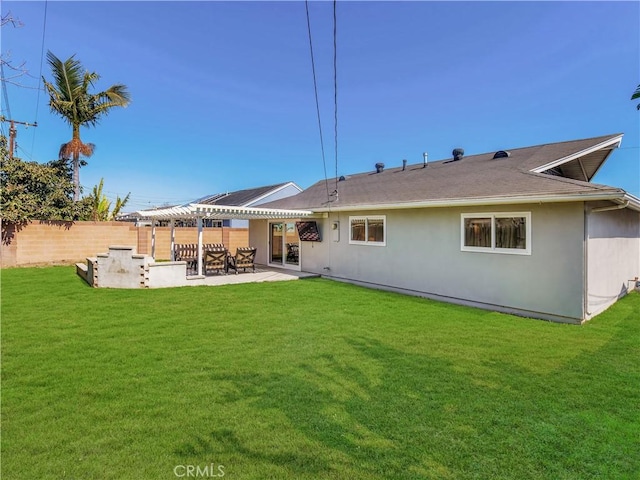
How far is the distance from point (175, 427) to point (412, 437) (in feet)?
7.59

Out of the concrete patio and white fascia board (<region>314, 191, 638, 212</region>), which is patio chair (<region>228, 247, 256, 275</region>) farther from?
white fascia board (<region>314, 191, 638, 212</region>)

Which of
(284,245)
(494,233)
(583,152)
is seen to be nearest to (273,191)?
(284,245)

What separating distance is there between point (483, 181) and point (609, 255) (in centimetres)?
370

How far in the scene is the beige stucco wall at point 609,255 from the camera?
767cm

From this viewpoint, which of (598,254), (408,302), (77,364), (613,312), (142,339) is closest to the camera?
(77,364)

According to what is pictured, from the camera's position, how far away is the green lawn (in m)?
2.82

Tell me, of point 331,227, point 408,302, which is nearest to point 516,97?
point 331,227

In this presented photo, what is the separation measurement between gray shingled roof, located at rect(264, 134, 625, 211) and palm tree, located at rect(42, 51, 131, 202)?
491 inches

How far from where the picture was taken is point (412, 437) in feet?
10.4

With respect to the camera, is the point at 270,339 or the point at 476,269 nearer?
the point at 270,339

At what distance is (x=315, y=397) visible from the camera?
394cm

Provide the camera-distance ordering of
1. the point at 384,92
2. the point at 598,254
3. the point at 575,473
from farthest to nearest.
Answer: the point at 384,92 → the point at 598,254 → the point at 575,473

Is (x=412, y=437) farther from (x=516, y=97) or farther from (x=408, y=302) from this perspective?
(x=516, y=97)

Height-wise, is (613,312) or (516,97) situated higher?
(516,97)
